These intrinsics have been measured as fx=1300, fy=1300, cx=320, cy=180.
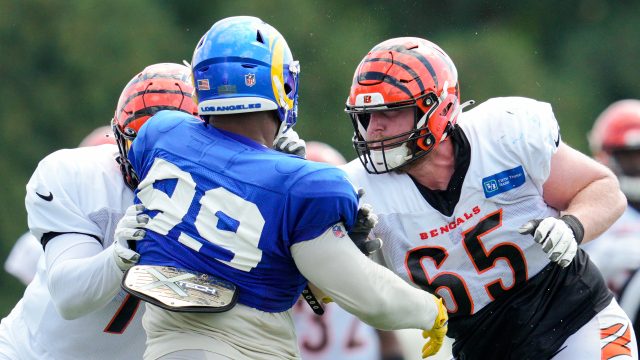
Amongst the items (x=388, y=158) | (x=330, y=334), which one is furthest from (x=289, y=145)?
(x=330, y=334)

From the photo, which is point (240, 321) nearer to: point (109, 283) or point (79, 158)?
point (109, 283)

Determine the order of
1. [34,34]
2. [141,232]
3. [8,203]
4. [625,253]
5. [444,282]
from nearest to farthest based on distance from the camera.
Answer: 1. [141,232]
2. [444,282]
3. [625,253]
4. [8,203]
5. [34,34]

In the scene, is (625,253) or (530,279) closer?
(530,279)

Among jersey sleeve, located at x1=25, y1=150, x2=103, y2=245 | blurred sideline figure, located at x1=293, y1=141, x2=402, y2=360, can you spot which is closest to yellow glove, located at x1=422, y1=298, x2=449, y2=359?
jersey sleeve, located at x1=25, y1=150, x2=103, y2=245

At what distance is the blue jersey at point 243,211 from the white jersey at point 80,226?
2.34 ft

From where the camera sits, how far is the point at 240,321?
3975 millimetres

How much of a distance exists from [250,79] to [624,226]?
3.89m

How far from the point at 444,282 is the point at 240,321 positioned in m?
1.16

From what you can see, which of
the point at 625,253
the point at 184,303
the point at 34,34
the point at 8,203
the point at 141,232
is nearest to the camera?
the point at 184,303

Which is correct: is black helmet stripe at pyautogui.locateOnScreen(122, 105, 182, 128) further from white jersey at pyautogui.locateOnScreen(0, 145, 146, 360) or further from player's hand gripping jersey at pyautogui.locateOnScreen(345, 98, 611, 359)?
player's hand gripping jersey at pyautogui.locateOnScreen(345, 98, 611, 359)

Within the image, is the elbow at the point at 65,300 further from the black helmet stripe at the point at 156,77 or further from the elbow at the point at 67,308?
the black helmet stripe at the point at 156,77

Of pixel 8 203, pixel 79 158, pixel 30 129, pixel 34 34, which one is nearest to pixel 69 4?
pixel 34 34

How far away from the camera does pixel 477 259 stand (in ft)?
16.1

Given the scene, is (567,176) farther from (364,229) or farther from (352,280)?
(352,280)
